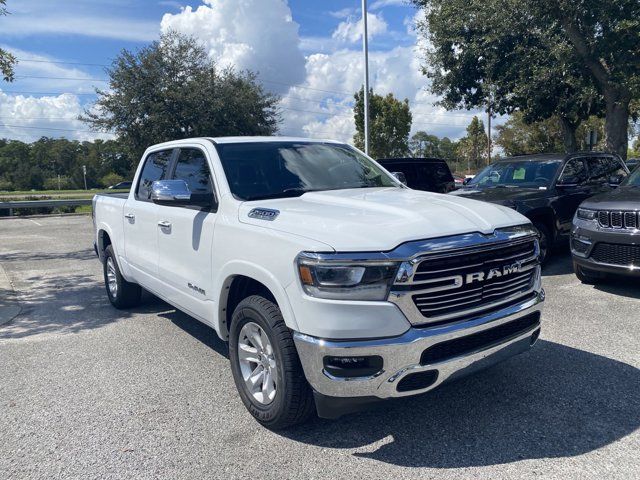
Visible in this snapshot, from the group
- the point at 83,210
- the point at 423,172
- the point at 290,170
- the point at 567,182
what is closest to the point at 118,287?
the point at 290,170

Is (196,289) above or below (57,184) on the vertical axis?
below

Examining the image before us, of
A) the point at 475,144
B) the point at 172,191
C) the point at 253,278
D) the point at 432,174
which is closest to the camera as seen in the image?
the point at 253,278

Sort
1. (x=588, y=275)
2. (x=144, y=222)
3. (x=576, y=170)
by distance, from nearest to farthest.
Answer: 1. (x=144, y=222)
2. (x=588, y=275)
3. (x=576, y=170)

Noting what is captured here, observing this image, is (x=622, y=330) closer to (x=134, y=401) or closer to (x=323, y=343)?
(x=323, y=343)

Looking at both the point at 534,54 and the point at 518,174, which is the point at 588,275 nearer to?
the point at 518,174

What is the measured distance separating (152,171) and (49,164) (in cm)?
10644

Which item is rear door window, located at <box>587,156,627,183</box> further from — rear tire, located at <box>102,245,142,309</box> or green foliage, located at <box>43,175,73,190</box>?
green foliage, located at <box>43,175,73,190</box>

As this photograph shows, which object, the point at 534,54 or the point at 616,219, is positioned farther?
the point at 534,54

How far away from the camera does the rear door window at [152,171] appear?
514 centimetres

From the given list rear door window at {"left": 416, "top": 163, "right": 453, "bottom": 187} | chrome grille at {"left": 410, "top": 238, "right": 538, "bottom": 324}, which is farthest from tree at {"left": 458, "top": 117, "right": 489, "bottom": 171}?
chrome grille at {"left": 410, "top": 238, "right": 538, "bottom": 324}

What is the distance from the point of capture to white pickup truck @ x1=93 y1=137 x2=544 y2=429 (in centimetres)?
280

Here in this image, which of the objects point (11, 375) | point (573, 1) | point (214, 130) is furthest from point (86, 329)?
point (214, 130)

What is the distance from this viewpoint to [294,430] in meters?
3.34

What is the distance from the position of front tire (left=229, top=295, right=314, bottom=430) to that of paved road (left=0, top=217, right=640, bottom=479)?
180mm
